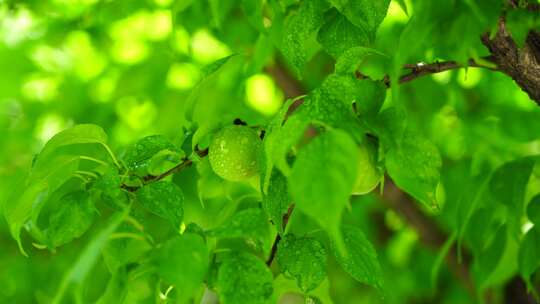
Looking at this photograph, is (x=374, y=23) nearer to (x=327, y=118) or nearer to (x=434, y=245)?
(x=327, y=118)

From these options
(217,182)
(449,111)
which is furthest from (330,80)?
(449,111)

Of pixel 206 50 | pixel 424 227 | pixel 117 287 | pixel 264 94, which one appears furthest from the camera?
pixel 264 94

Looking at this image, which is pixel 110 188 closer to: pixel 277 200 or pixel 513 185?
pixel 277 200

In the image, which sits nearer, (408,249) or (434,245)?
(434,245)

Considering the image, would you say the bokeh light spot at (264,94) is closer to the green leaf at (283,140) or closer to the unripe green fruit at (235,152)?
the unripe green fruit at (235,152)

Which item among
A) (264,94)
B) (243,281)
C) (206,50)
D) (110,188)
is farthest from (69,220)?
(264,94)

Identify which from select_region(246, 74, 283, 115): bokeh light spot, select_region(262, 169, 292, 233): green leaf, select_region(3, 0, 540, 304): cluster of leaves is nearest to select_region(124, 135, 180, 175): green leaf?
select_region(3, 0, 540, 304): cluster of leaves
